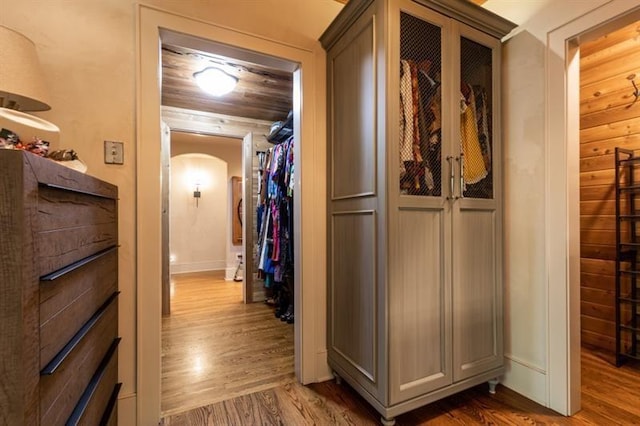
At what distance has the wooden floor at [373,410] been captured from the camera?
1519 mm

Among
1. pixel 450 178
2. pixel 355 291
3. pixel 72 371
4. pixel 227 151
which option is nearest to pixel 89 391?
pixel 72 371

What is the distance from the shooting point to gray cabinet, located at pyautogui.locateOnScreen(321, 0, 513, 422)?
4.76 ft

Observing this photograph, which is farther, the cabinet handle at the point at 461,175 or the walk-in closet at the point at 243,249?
the walk-in closet at the point at 243,249

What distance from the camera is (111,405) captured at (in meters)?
1.25

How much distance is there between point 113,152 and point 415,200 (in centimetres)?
149

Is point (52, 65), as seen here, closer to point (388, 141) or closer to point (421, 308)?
point (388, 141)

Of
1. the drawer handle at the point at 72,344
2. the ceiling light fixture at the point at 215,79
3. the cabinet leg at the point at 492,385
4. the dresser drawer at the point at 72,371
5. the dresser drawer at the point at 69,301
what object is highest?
the ceiling light fixture at the point at 215,79

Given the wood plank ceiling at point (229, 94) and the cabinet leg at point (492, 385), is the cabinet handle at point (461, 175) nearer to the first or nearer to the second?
the cabinet leg at point (492, 385)

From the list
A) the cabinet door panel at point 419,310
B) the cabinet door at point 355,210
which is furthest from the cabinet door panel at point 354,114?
the cabinet door panel at point 419,310

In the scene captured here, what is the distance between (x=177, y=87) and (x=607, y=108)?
3636mm

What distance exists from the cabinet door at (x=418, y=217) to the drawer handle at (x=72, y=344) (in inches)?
46.1

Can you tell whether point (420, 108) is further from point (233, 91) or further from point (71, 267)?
point (233, 91)

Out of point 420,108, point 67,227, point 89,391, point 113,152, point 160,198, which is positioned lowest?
point 89,391

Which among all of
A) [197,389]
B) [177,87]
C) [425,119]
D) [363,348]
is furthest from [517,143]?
[177,87]
